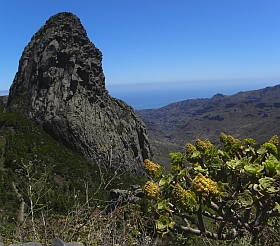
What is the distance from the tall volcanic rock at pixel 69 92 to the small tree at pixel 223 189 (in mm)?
53777

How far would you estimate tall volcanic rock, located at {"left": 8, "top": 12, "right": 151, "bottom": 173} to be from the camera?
61406 mm

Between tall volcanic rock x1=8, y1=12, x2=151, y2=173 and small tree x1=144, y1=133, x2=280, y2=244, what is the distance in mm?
53777

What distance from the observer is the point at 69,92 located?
65.1 meters

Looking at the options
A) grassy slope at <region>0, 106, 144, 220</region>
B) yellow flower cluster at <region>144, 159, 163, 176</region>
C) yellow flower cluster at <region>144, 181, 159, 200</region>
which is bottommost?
grassy slope at <region>0, 106, 144, 220</region>

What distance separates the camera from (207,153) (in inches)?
157

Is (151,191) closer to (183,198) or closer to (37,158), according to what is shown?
(183,198)

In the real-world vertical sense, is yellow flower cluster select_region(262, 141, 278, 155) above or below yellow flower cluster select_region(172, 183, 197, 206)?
above

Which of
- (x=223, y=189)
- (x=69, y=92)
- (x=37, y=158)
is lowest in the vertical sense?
(x=37, y=158)

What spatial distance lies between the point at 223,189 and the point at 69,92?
64.2 meters

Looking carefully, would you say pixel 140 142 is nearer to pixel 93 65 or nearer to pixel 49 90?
pixel 93 65

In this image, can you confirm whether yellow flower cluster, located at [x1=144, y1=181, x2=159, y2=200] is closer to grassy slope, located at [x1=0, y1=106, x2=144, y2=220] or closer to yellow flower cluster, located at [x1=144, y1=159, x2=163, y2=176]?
yellow flower cluster, located at [x1=144, y1=159, x2=163, y2=176]

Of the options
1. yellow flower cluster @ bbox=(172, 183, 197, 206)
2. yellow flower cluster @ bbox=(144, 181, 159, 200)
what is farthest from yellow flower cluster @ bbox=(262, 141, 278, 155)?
yellow flower cluster @ bbox=(144, 181, 159, 200)

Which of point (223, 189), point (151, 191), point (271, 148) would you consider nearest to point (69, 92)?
point (151, 191)

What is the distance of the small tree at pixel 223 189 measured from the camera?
3.24 m
